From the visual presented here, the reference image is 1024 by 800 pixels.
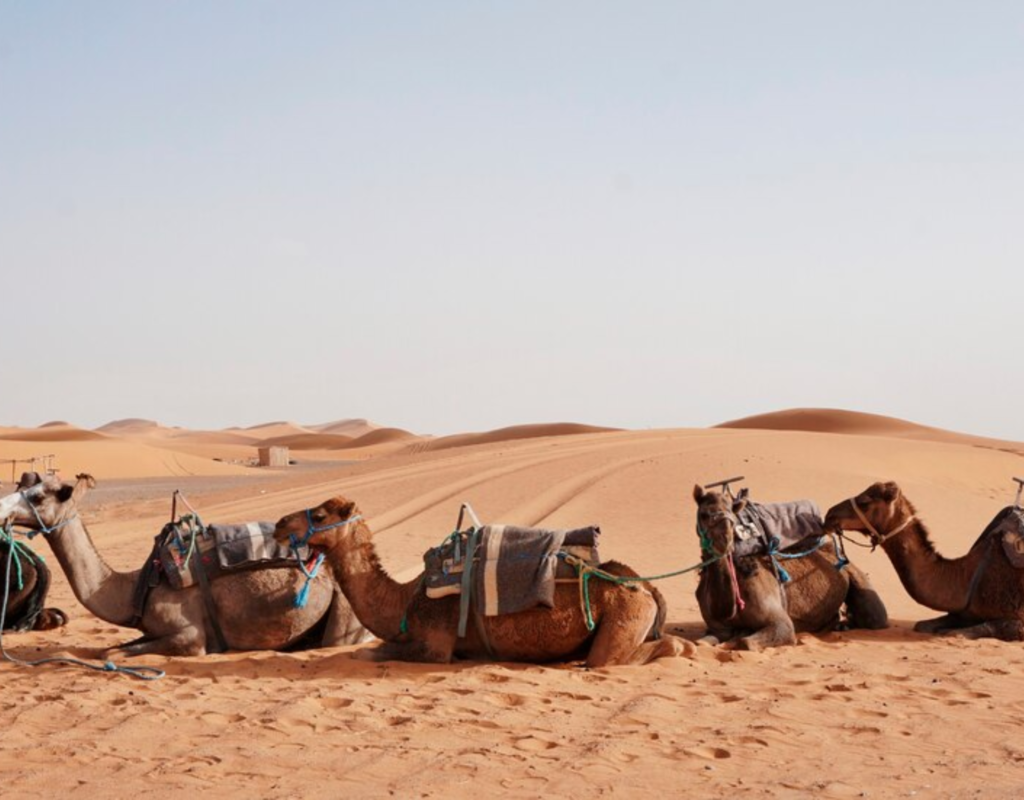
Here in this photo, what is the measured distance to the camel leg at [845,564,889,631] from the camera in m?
10.9

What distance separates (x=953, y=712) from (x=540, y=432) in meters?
89.0

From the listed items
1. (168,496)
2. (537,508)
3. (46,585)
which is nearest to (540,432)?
(168,496)

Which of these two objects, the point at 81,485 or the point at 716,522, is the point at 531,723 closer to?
the point at 716,522

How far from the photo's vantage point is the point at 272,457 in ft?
175

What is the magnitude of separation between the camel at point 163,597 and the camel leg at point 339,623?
0.22 m

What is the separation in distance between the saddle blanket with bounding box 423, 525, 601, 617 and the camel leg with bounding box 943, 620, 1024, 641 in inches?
145

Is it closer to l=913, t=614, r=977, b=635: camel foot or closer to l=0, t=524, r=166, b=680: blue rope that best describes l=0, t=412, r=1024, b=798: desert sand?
l=0, t=524, r=166, b=680: blue rope

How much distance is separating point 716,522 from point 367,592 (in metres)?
2.72

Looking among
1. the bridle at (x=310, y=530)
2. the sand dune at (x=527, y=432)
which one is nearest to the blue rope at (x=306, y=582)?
the bridle at (x=310, y=530)

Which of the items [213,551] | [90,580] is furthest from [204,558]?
[90,580]

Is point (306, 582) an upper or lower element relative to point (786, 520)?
lower

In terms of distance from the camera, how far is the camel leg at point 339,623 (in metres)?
9.86

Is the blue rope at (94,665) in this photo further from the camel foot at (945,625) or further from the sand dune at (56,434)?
the sand dune at (56,434)

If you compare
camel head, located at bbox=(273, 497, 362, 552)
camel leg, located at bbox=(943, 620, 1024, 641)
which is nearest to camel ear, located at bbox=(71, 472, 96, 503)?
camel head, located at bbox=(273, 497, 362, 552)
